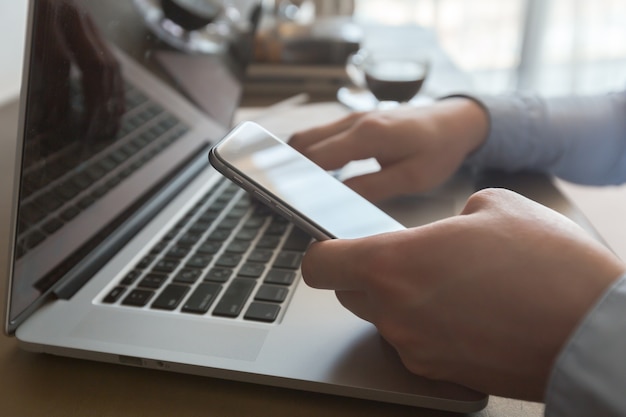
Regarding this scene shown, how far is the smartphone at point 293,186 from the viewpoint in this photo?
0.35m

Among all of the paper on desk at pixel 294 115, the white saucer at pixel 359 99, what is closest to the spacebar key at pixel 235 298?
the paper on desk at pixel 294 115

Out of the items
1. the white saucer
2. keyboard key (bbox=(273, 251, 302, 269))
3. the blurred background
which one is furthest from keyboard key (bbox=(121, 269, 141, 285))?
the blurred background

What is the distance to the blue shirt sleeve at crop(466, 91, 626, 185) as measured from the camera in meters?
0.62

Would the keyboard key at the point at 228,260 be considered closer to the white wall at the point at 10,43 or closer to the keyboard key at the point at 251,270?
the keyboard key at the point at 251,270

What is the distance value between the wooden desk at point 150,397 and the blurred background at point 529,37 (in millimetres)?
1902

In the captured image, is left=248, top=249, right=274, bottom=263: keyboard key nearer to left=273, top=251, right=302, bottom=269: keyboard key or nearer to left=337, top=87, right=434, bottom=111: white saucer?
left=273, top=251, right=302, bottom=269: keyboard key

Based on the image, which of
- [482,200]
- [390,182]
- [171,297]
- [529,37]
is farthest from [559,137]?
[529,37]

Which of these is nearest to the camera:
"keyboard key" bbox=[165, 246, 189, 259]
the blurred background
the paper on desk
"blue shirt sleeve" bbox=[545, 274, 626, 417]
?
"blue shirt sleeve" bbox=[545, 274, 626, 417]

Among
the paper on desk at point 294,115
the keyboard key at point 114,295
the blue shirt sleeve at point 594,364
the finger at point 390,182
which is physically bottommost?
the paper on desk at point 294,115

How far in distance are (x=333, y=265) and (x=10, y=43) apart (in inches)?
30.0

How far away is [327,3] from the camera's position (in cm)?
212

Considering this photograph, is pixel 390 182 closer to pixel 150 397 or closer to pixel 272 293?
pixel 272 293

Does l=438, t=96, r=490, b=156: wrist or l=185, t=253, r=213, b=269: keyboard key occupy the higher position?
l=438, t=96, r=490, b=156: wrist

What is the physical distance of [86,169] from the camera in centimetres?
45
